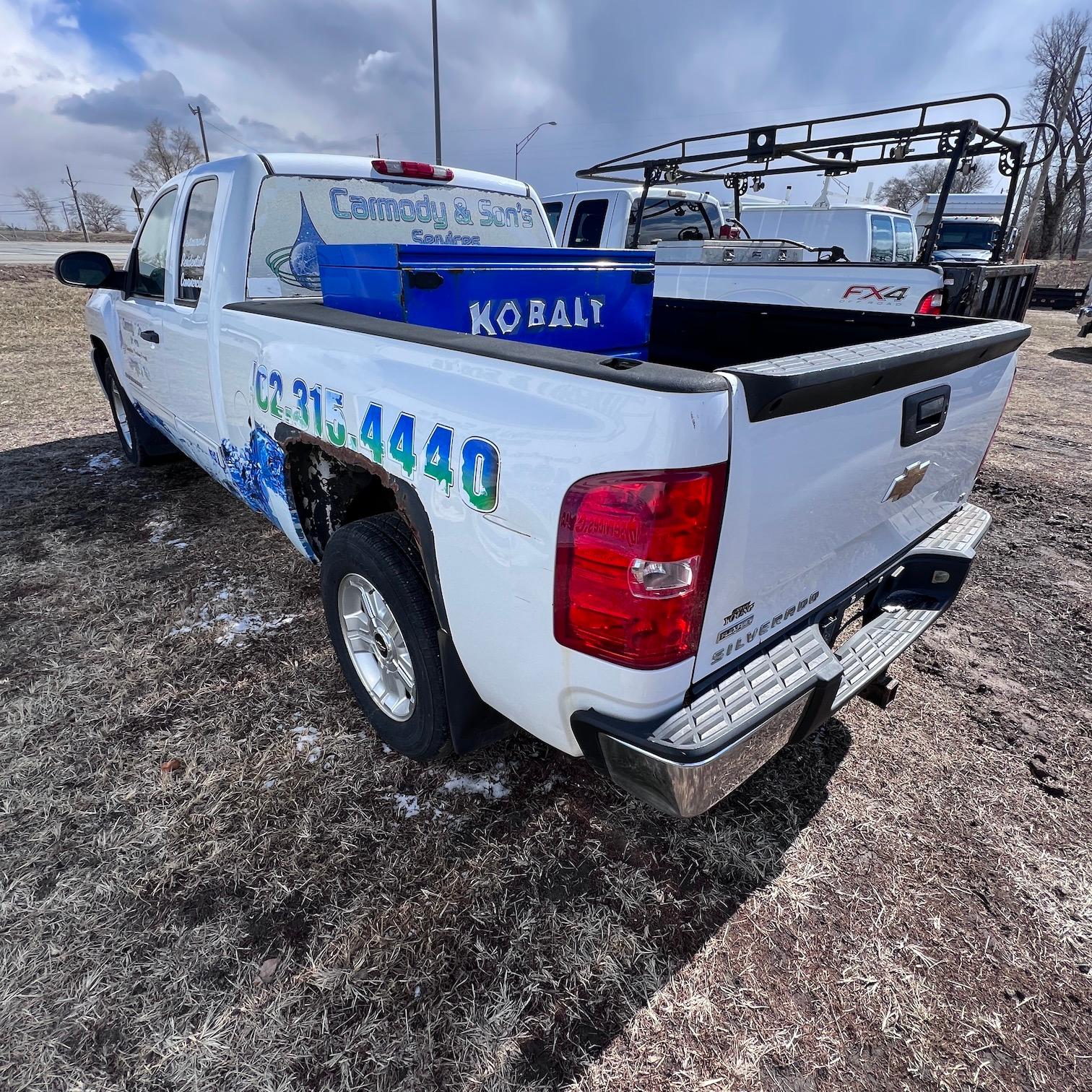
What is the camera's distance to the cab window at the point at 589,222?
30.1 ft

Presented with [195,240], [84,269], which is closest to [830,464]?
[195,240]

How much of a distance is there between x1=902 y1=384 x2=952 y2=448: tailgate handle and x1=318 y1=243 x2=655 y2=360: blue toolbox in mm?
1392

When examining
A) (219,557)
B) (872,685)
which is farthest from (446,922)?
(219,557)

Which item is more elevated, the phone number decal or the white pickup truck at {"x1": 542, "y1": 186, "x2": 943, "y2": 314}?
the white pickup truck at {"x1": 542, "y1": 186, "x2": 943, "y2": 314}

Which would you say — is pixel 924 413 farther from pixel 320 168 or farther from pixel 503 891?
pixel 320 168

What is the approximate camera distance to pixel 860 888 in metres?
2.10

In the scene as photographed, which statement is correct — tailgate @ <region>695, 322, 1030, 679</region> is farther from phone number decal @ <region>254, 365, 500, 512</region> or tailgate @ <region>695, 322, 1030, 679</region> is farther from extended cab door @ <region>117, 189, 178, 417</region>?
extended cab door @ <region>117, 189, 178, 417</region>

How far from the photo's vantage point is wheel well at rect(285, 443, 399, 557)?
261cm

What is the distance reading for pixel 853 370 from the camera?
158 centimetres

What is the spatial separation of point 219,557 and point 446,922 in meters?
2.82

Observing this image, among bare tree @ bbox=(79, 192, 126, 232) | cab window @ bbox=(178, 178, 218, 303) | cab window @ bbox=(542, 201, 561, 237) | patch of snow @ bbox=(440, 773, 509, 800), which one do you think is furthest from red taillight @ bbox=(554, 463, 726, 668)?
bare tree @ bbox=(79, 192, 126, 232)

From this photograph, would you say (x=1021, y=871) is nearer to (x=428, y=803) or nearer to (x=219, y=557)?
(x=428, y=803)

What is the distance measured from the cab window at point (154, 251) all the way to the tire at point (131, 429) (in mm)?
1212

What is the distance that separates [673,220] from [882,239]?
413 centimetres
